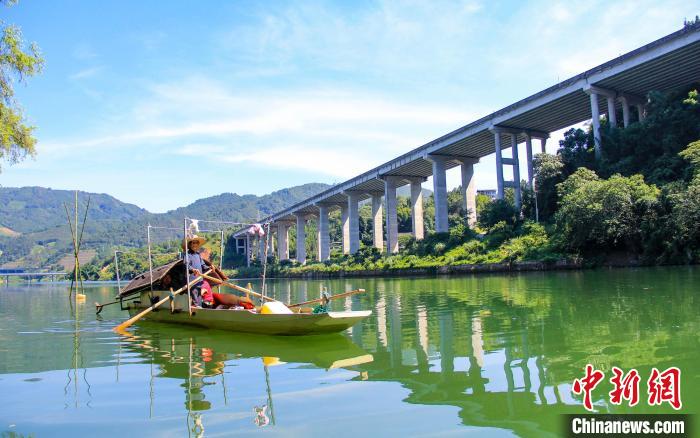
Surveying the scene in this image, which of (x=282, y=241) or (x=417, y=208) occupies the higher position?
(x=417, y=208)

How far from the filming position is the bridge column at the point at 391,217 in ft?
223

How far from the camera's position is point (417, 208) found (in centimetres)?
6994

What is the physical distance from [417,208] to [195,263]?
5695cm

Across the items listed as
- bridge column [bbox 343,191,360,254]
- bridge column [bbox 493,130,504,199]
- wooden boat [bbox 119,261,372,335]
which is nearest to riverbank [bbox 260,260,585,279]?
bridge column [bbox 343,191,360,254]

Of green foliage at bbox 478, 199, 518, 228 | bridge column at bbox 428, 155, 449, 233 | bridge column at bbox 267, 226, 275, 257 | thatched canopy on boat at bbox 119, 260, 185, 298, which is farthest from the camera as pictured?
bridge column at bbox 267, 226, 275, 257

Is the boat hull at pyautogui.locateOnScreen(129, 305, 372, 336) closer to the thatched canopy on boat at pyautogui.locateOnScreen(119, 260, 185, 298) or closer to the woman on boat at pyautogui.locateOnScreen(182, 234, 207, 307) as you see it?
the woman on boat at pyautogui.locateOnScreen(182, 234, 207, 307)

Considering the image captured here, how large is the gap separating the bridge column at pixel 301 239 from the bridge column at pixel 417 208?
89.8ft

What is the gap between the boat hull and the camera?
10.5 m

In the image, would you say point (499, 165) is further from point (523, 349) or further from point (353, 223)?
point (523, 349)

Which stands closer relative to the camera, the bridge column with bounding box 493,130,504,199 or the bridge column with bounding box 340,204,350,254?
the bridge column with bounding box 493,130,504,199

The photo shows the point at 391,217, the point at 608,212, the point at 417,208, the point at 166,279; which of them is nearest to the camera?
the point at 166,279

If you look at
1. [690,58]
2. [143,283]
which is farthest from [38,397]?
[690,58]

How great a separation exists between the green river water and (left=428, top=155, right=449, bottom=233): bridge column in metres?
46.1

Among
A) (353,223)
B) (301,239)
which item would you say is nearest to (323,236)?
(301,239)
